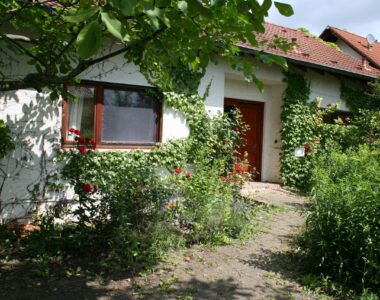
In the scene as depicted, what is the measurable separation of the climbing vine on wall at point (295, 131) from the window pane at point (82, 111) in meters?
5.36

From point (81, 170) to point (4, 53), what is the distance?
221cm

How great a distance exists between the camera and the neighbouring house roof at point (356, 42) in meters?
15.3

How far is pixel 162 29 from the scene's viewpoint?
2.67 metres

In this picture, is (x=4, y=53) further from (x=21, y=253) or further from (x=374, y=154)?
(x=374, y=154)

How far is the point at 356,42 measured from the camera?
56.2 feet

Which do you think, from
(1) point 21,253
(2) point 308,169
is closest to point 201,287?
(1) point 21,253

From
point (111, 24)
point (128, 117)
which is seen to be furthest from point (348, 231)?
point (128, 117)

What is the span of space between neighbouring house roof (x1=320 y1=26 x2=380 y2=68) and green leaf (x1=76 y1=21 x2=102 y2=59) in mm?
14773

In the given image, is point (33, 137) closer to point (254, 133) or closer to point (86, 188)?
point (86, 188)

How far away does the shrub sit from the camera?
157 inches

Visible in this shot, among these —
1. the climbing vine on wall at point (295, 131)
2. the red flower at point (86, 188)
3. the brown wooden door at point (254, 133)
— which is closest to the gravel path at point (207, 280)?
the red flower at point (86, 188)

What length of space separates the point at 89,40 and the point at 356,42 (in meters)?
17.9

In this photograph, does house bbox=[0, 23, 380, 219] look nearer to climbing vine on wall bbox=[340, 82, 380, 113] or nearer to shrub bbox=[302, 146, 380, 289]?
climbing vine on wall bbox=[340, 82, 380, 113]

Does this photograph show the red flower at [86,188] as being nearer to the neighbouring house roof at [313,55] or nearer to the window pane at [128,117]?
the window pane at [128,117]
